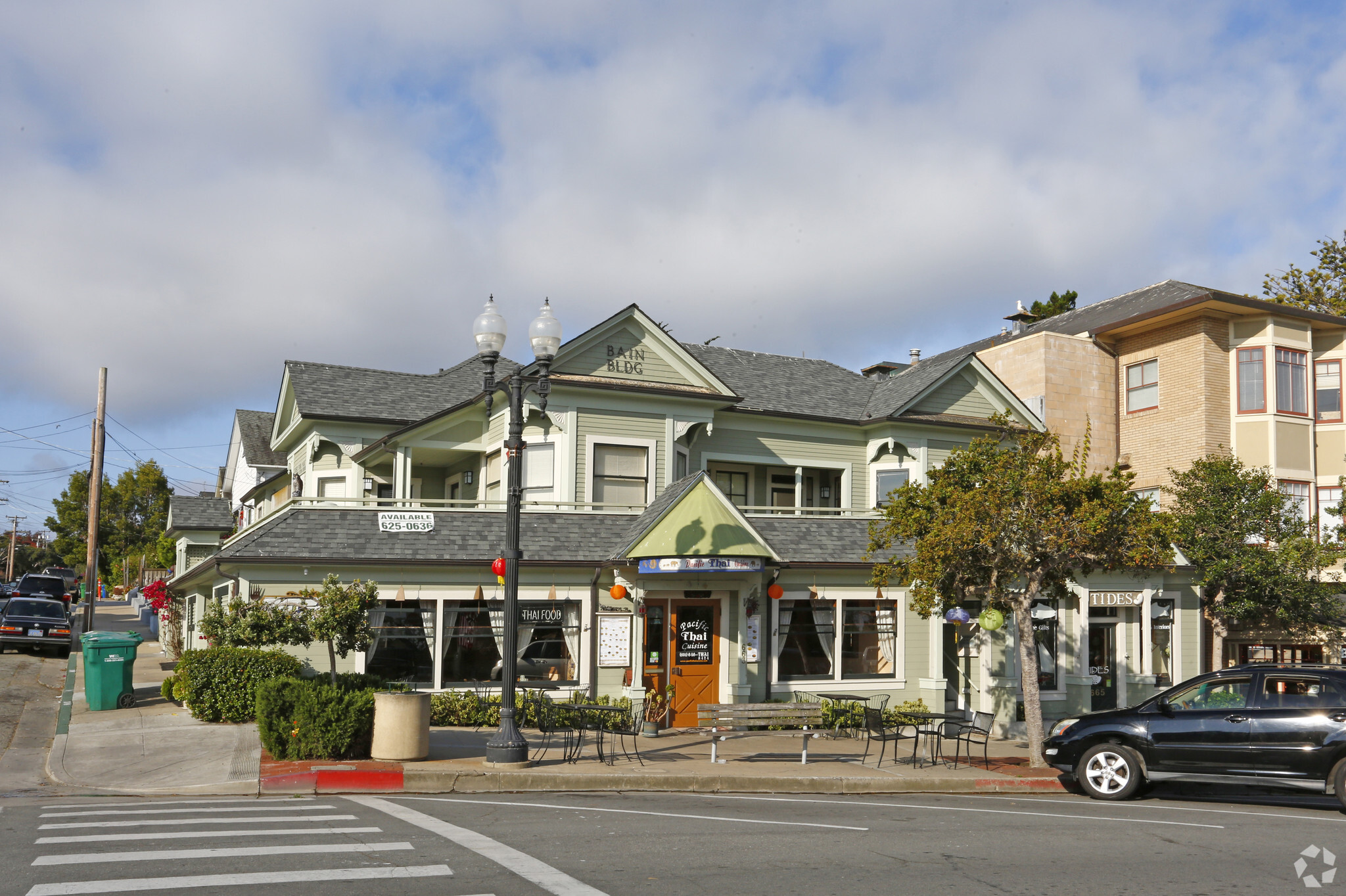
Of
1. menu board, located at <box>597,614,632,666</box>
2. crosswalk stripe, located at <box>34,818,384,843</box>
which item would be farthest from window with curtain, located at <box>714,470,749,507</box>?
crosswalk stripe, located at <box>34,818,384,843</box>

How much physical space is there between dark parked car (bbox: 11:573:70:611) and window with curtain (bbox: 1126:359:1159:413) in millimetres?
32003

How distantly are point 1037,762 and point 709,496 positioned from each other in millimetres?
6975

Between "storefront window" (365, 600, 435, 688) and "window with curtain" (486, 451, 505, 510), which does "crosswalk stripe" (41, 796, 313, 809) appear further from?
"window with curtain" (486, 451, 505, 510)

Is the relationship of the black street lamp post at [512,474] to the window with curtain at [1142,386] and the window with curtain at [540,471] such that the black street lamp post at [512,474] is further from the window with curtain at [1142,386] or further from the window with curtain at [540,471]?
the window with curtain at [1142,386]

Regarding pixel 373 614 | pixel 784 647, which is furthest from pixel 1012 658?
pixel 373 614

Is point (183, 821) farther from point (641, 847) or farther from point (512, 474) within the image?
point (512, 474)

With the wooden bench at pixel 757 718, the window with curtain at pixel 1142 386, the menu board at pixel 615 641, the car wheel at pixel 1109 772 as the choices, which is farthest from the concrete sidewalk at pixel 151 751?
the window with curtain at pixel 1142 386

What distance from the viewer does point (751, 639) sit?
1966 cm

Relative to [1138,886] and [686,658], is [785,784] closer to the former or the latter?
[686,658]

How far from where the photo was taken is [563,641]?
1923 cm

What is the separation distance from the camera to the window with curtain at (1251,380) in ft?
90.7

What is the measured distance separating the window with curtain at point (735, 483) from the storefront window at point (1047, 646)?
696 cm

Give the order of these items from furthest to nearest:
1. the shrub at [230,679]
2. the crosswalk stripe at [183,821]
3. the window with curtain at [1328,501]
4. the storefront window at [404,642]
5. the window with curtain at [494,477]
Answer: the window with curtain at [1328,501] < the window with curtain at [494,477] < the storefront window at [404,642] < the shrub at [230,679] < the crosswalk stripe at [183,821]

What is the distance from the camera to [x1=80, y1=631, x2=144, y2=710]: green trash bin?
1862cm
